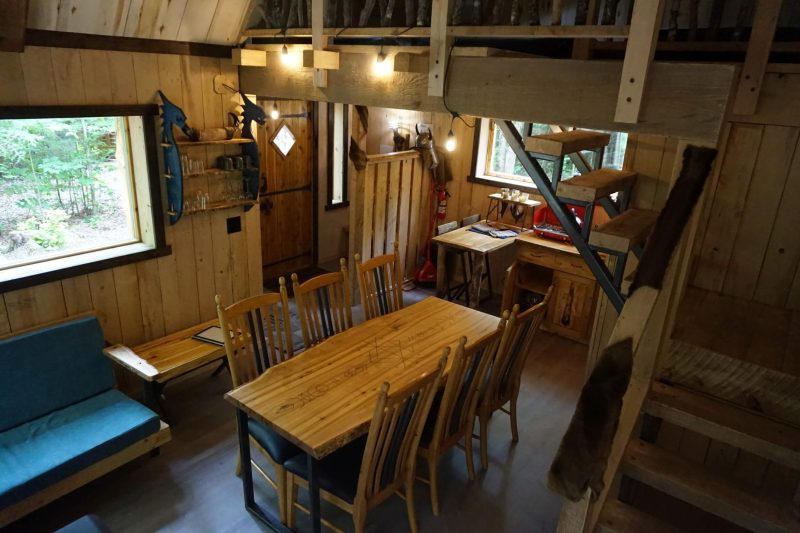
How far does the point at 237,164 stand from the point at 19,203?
1.25 meters

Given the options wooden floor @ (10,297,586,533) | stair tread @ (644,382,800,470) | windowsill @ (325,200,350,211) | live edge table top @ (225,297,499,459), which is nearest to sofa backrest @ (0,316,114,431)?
wooden floor @ (10,297,586,533)

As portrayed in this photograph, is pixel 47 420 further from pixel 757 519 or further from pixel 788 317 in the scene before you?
pixel 788 317

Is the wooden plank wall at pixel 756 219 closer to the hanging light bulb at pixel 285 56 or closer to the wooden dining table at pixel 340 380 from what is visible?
the wooden dining table at pixel 340 380

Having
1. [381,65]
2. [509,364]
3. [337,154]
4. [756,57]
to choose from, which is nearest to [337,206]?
[337,154]

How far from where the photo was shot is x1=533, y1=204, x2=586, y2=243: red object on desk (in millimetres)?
4570

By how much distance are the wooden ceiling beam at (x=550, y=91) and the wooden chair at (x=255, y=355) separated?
122 centimetres

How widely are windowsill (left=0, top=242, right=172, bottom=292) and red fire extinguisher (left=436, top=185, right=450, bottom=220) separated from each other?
2839 mm

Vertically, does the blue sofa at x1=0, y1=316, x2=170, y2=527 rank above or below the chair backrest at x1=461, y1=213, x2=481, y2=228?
below

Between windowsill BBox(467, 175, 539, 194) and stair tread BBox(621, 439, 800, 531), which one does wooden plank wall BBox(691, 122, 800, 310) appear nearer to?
stair tread BBox(621, 439, 800, 531)

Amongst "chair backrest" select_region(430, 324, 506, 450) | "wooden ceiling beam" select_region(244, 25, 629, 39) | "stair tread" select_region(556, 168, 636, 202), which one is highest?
"wooden ceiling beam" select_region(244, 25, 629, 39)

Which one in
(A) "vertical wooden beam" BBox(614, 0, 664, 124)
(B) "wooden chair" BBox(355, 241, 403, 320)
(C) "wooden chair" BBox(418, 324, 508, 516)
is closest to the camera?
(A) "vertical wooden beam" BBox(614, 0, 664, 124)

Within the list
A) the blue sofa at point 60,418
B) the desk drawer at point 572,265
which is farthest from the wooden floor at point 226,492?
the desk drawer at point 572,265

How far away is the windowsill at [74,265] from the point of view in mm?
2854

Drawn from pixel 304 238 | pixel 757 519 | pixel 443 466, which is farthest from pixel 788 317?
pixel 304 238
